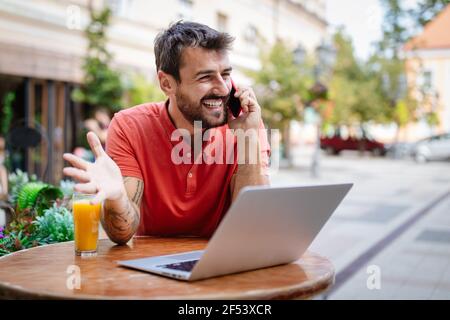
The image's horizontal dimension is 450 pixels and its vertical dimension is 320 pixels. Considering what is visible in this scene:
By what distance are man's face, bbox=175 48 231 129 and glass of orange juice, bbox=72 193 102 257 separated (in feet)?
1.89

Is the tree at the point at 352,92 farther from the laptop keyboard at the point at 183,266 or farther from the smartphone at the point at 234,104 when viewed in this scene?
the laptop keyboard at the point at 183,266

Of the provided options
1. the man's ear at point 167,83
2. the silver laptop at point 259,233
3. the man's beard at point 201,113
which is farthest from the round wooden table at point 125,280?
the man's ear at point 167,83

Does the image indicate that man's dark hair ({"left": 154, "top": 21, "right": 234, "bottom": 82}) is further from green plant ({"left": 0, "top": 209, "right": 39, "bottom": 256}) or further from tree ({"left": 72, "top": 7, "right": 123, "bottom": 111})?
tree ({"left": 72, "top": 7, "right": 123, "bottom": 111})

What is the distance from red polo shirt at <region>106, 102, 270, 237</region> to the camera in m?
2.43

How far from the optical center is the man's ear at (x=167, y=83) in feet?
8.16

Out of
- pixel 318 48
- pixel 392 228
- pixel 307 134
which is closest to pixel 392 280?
pixel 392 228

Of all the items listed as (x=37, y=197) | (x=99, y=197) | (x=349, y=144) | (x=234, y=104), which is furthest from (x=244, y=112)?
(x=349, y=144)

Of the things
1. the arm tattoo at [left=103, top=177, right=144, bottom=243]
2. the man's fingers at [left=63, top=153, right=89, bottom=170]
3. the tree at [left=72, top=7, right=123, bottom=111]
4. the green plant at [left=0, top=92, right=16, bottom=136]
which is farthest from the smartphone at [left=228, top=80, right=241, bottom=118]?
the tree at [left=72, top=7, right=123, bottom=111]

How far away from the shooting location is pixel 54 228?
2.62m

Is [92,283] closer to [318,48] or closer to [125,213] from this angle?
[125,213]

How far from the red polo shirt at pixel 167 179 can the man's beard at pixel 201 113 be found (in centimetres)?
11

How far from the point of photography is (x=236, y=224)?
5.28ft

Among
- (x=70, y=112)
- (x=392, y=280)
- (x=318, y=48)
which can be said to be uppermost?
(x=318, y=48)

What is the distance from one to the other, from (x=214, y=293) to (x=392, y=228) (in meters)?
7.39
